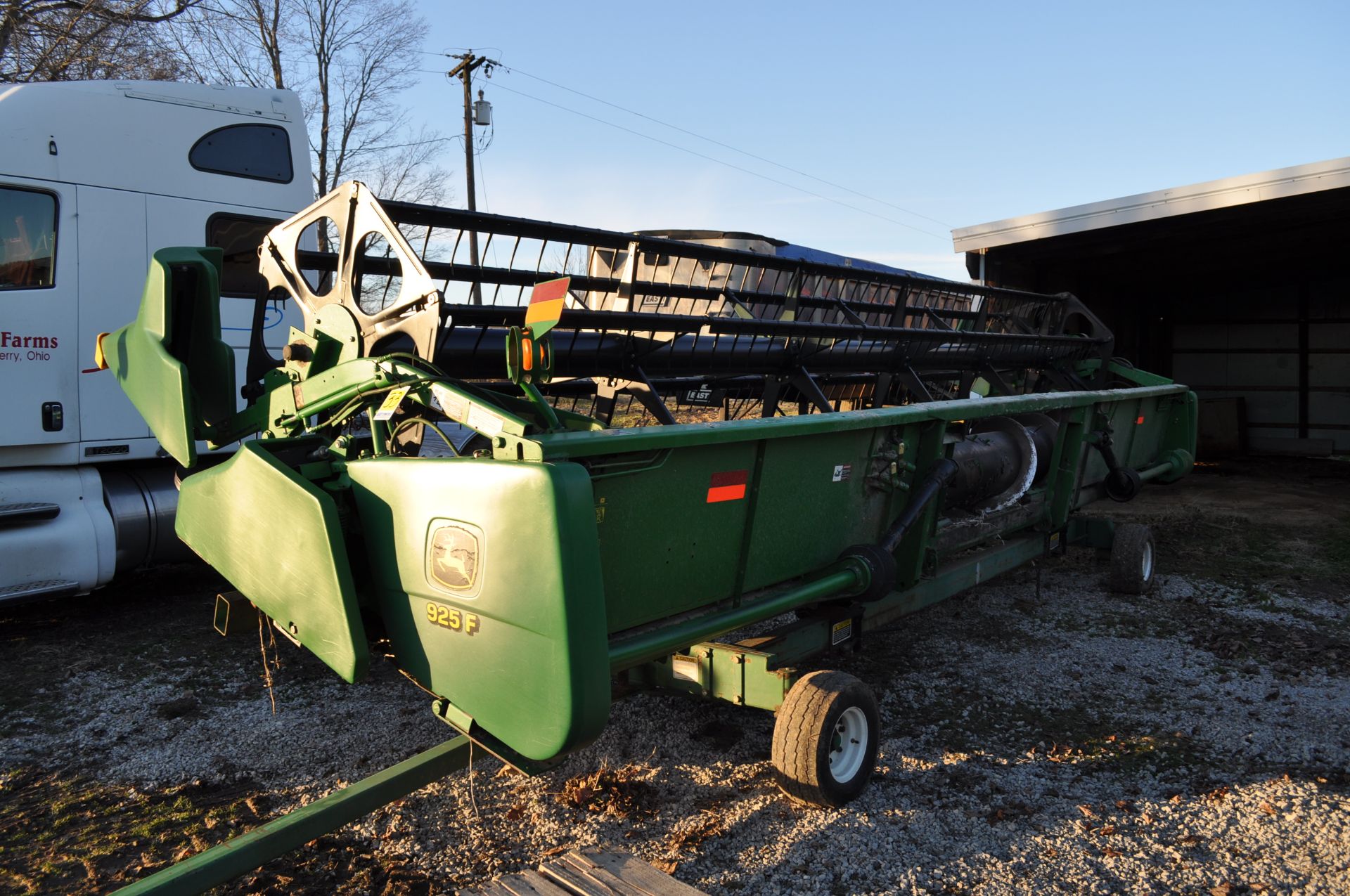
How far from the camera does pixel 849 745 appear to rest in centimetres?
322

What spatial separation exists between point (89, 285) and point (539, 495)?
4.35m

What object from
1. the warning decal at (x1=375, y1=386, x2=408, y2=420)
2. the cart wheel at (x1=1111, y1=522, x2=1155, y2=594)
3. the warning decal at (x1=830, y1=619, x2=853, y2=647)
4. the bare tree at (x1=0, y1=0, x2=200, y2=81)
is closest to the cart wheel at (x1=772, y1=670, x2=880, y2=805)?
the warning decal at (x1=830, y1=619, x2=853, y2=647)

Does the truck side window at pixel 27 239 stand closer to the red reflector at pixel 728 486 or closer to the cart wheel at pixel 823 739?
the red reflector at pixel 728 486

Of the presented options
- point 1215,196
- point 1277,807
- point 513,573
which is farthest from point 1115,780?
point 1215,196

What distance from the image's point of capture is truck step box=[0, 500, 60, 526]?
4.86 meters

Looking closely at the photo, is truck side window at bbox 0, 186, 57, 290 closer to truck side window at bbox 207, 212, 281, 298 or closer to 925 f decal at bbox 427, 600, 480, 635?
truck side window at bbox 207, 212, 281, 298

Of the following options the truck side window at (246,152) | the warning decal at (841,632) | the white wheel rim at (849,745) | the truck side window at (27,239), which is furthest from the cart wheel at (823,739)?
the truck side window at (246,152)

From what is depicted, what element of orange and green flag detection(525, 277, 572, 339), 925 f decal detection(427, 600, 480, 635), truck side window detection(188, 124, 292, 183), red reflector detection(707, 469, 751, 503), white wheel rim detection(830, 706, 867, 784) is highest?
truck side window detection(188, 124, 292, 183)

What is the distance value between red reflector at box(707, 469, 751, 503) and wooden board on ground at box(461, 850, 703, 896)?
1137 millimetres

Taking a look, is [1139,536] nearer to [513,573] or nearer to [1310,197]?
[513,573]

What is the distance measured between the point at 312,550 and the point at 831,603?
209 cm

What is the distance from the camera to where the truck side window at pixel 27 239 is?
4.97 meters

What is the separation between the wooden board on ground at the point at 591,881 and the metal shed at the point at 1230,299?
9.11m

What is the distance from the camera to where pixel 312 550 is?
8.68 feet
